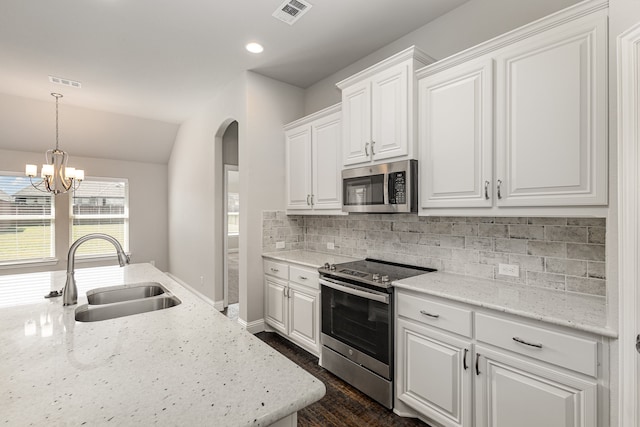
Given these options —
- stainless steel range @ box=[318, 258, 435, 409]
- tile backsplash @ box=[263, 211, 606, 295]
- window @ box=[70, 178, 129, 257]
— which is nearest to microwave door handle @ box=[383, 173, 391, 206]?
tile backsplash @ box=[263, 211, 606, 295]

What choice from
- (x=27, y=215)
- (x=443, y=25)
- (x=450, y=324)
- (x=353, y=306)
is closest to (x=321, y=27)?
(x=443, y=25)

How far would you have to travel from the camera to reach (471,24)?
92.4 inches

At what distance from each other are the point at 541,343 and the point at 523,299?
11.2 inches

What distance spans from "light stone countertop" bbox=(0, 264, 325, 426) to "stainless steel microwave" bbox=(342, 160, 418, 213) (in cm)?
149

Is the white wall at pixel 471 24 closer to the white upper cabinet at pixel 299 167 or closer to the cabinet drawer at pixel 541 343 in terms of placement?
the white upper cabinet at pixel 299 167

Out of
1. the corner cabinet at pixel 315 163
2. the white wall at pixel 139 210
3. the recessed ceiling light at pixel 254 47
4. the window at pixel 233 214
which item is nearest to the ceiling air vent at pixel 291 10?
the recessed ceiling light at pixel 254 47

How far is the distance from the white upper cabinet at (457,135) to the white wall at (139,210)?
574cm

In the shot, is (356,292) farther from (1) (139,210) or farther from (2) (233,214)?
(1) (139,210)

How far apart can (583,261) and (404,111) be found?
1470 mm

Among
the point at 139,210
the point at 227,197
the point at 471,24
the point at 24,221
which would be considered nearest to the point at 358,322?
the point at 471,24

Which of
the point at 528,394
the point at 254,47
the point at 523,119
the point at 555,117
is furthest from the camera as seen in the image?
the point at 254,47

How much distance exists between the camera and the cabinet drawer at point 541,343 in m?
1.36

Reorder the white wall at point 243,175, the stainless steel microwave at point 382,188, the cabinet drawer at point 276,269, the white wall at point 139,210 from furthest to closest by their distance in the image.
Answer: the white wall at point 139,210, the white wall at point 243,175, the cabinet drawer at point 276,269, the stainless steel microwave at point 382,188

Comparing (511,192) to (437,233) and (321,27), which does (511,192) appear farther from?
(321,27)
